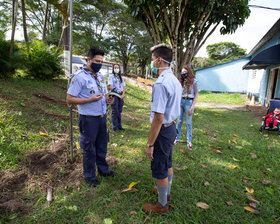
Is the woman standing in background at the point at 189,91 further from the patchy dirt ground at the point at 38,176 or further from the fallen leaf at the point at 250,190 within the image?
the patchy dirt ground at the point at 38,176

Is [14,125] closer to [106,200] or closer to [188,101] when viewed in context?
[106,200]

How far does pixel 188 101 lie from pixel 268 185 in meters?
2.19

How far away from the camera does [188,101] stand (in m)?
4.27

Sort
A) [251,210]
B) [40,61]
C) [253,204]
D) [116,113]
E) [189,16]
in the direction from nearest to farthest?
[251,210] → [253,204] → [116,113] → [40,61] → [189,16]

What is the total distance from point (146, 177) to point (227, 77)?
1996cm

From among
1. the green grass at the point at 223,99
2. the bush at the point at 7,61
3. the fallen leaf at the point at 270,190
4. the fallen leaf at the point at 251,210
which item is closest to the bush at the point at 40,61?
the bush at the point at 7,61

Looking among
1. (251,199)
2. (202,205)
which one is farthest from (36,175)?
(251,199)

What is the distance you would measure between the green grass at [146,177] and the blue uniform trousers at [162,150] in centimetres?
64

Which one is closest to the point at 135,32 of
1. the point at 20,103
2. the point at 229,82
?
the point at 229,82

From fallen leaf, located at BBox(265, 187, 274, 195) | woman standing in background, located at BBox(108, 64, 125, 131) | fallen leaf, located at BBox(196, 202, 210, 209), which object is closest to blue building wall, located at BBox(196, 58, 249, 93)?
woman standing in background, located at BBox(108, 64, 125, 131)

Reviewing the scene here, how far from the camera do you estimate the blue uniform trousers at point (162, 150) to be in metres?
2.03

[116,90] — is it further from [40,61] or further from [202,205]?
[40,61]

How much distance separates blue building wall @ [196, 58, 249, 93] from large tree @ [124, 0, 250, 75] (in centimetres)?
1225

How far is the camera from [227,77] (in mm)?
19828
